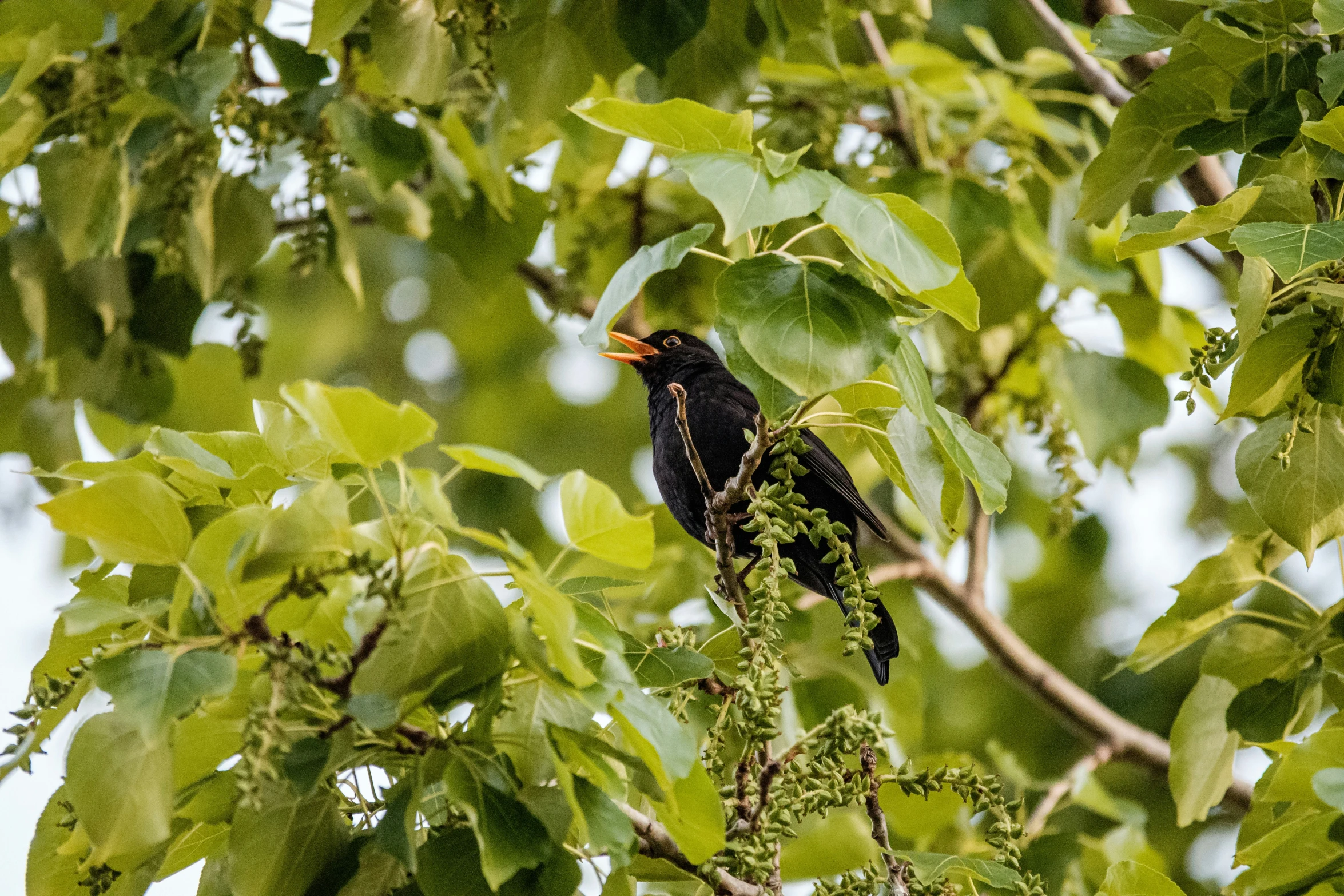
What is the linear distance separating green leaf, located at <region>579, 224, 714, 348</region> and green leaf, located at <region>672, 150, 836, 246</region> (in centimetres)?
5

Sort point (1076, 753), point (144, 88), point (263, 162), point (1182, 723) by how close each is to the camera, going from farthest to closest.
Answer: point (1076, 753) < point (263, 162) < point (144, 88) < point (1182, 723)

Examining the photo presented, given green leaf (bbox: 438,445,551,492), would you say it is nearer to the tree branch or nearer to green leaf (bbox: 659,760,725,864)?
green leaf (bbox: 659,760,725,864)

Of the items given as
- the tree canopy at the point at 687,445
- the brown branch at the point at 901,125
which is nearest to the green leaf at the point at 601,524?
the tree canopy at the point at 687,445

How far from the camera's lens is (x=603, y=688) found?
1737 mm

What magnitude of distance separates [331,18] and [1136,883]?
2324 millimetres

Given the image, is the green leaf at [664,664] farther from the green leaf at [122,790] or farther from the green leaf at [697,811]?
the green leaf at [122,790]

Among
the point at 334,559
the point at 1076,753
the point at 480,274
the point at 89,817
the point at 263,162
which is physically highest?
the point at 334,559

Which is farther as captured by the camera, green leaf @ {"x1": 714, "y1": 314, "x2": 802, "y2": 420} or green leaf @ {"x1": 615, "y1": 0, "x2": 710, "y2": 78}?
green leaf @ {"x1": 615, "y1": 0, "x2": 710, "y2": 78}

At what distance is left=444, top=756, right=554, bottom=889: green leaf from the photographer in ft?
5.65

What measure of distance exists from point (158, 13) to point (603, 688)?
2.38 metres

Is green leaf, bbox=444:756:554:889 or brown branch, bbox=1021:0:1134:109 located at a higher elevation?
brown branch, bbox=1021:0:1134:109

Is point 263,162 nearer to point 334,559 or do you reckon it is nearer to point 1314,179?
point 334,559

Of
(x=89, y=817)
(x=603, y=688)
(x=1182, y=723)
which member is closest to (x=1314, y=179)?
(x=1182, y=723)

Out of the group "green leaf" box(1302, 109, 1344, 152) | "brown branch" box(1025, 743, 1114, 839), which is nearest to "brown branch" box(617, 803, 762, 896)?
"green leaf" box(1302, 109, 1344, 152)
